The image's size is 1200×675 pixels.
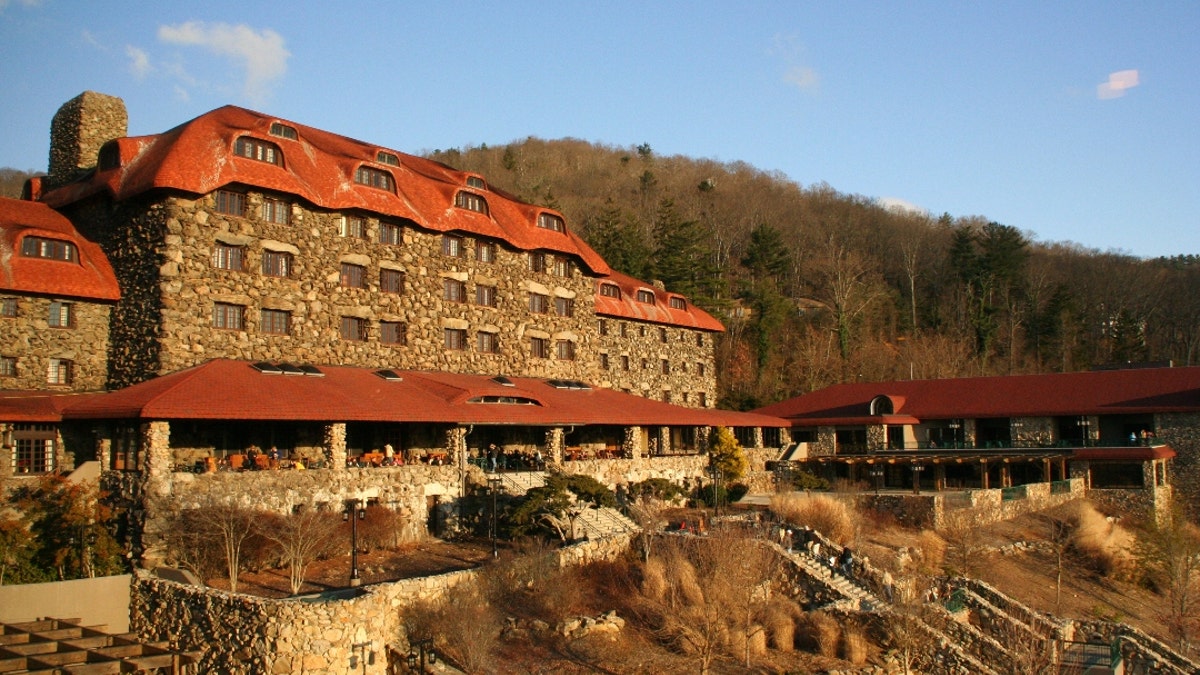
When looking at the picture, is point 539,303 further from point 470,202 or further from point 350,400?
point 350,400

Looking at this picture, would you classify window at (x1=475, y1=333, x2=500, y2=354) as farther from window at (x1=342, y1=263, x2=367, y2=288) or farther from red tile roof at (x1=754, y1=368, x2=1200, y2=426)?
red tile roof at (x1=754, y1=368, x2=1200, y2=426)

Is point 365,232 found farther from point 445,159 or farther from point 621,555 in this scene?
point 445,159

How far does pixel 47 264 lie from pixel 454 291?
1518 cm

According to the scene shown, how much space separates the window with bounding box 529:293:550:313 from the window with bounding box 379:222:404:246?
298 inches

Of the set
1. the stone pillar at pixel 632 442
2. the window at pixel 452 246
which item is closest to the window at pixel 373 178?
the window at pixel 452 246

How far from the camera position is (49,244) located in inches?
1287

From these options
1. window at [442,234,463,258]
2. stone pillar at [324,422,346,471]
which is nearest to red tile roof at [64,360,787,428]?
stone pillar at [324,422,346,471]

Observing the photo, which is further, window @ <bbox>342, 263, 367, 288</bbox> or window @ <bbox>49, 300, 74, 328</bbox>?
window @ <bbox>342, 263, 367, 288</bbox>

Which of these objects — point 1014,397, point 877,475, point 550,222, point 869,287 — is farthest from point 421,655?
point 869,287

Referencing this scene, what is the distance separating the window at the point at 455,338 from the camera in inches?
1622

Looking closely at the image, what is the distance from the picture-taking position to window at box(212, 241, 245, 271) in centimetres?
3375

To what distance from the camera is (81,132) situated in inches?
1505

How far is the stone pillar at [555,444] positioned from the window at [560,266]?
1087 cm

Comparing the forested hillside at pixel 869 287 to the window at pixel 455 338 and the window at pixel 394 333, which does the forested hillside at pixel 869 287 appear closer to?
the window at pixel 455 338
